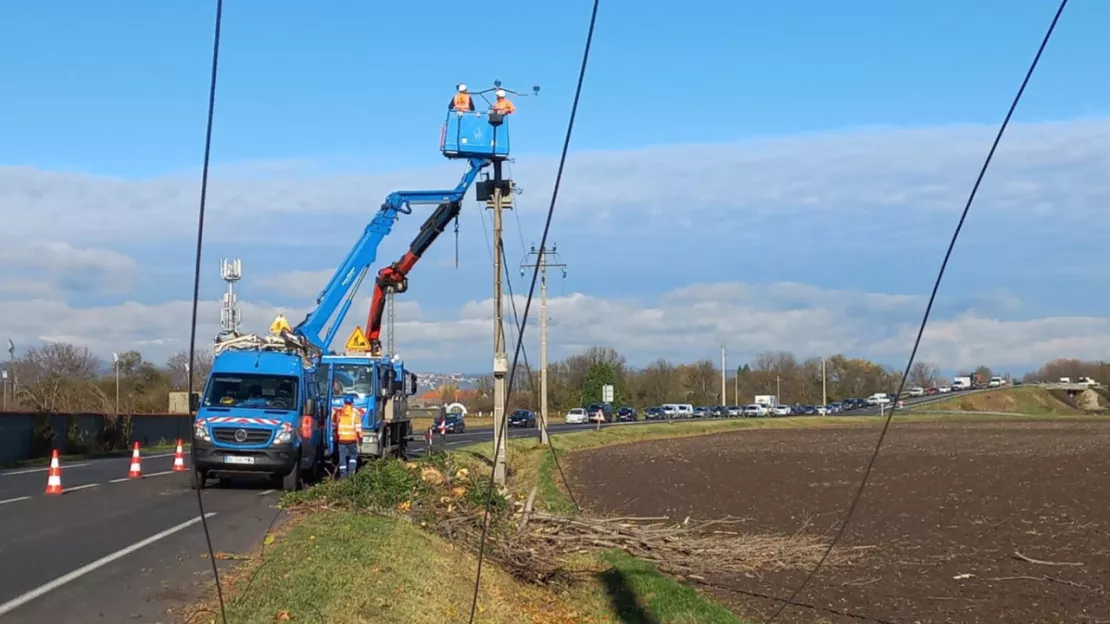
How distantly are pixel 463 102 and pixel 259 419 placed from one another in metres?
10.8

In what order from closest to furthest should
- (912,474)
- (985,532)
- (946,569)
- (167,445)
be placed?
(946,569), (985,532), (912,474), (167,445)

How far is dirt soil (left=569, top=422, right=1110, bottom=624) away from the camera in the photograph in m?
12.9

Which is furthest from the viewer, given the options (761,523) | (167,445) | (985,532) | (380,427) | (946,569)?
(167,445)

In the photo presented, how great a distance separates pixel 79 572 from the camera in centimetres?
1162

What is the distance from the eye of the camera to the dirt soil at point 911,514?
12.9 m

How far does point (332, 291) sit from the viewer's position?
2869 cm

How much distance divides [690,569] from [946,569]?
3.39 meters

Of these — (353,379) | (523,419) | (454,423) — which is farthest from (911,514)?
(523,419)

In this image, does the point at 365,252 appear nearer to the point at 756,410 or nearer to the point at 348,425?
the point at 348,425

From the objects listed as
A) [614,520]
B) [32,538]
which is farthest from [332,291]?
[32,538]

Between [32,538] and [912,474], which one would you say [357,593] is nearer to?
[32,538]

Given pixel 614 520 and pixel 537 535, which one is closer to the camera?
pixel 537 535

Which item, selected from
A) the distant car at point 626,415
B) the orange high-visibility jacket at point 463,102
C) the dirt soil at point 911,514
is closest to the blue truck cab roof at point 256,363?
the dirt soil at point 911,514

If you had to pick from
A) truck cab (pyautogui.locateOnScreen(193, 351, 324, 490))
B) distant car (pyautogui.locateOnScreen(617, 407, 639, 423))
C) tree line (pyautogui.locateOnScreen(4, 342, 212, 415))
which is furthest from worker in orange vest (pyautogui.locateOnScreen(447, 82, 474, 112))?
distant car (pyautogui.locateOnScreen(617, 407, 639, 423))
